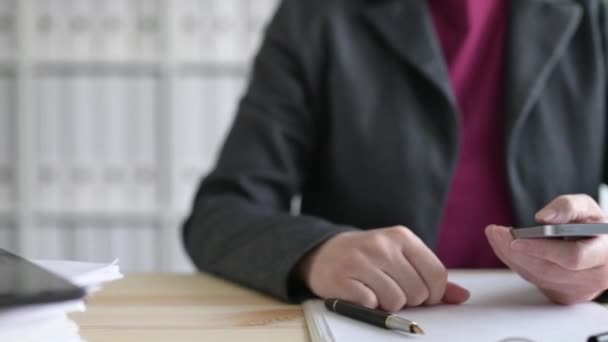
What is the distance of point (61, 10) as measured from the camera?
7.39 ft

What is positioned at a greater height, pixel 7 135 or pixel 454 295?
pixel 454 295

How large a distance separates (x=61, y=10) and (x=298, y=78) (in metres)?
1.52

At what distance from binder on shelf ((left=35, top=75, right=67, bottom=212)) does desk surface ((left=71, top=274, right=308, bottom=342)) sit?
1.59 m

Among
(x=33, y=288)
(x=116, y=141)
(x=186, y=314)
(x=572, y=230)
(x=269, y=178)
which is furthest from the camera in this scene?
(x=116, y=141)

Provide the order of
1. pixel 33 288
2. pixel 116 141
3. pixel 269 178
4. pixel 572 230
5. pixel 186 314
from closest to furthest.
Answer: pixel 33 288 → pixel 572 230 → pixel 186 314 → pixel 269 178 → pixel 116 141

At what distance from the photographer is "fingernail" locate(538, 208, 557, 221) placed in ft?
1.81

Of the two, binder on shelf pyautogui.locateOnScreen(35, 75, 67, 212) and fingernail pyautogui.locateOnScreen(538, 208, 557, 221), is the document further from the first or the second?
binder on shelf pyautogui.locateOnScreen(35, 75, 67, 212)

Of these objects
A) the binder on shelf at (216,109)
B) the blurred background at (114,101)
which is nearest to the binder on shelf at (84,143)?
the blurred background at (114,101)

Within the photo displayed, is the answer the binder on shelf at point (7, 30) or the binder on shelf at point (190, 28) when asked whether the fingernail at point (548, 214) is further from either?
the binder on shelf at point (7, 30)

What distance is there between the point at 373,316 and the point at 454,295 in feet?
0.38

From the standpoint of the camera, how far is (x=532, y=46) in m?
0.98

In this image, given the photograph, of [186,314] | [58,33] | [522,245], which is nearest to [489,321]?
[522,245]

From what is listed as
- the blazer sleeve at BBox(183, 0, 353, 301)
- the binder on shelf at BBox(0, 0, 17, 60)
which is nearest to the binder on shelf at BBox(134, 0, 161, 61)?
the binder on shelf at BBox(0, 0, 17, 60)

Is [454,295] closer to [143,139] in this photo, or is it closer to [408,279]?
[408,279]
